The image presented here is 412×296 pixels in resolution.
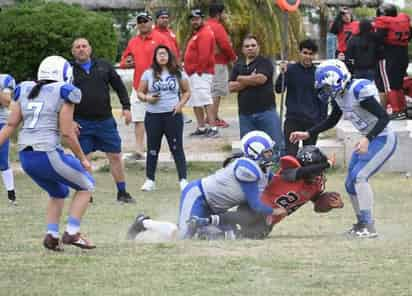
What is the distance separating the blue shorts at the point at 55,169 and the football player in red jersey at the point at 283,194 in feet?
4.62

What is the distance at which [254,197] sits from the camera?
10406 millimetres

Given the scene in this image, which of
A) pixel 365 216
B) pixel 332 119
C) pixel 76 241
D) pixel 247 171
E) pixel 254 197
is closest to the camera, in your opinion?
pixel 76 241

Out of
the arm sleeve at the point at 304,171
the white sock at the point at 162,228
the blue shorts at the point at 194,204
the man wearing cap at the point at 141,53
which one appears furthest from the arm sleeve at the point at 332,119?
the man wearing cap at the point at 141,53

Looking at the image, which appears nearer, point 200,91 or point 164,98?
point 164,98

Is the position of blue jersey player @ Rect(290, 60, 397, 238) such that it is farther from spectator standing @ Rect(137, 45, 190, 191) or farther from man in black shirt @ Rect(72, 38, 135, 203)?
spectator standing @ Rect(137, 45, 190, 191)

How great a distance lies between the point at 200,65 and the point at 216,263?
901 centimetres

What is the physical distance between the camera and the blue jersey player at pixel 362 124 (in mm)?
10438

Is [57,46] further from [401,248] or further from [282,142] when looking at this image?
[401,248]

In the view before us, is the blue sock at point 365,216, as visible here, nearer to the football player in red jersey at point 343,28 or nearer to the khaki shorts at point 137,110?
the khaki shorts at point 137,110

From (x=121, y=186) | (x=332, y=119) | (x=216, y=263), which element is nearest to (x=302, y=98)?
(x=121, y=186)

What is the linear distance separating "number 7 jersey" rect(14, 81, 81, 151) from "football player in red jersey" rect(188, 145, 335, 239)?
5.67 feet

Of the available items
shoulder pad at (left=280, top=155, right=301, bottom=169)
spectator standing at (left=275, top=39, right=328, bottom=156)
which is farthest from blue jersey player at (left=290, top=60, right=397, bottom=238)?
spectator standing at (left=275, top=39, right=328, bottom=156)

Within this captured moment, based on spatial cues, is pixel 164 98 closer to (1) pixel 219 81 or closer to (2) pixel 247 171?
(2) pixel 247 171

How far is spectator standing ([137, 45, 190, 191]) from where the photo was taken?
45.4 feet
